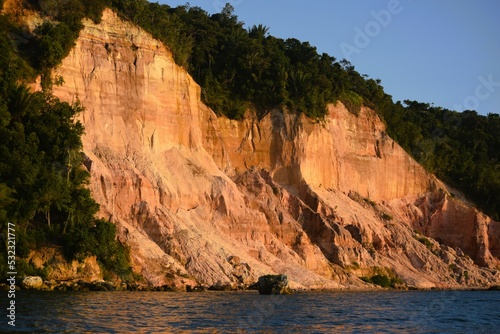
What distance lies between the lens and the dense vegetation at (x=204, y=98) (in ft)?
140

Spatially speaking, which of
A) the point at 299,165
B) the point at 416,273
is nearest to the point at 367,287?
the point at 416,273

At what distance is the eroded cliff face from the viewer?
4847 cm

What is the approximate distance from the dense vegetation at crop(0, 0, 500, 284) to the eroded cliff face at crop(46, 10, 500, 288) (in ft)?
5.12

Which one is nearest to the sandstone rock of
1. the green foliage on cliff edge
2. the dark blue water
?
the green foliage on cliff edge

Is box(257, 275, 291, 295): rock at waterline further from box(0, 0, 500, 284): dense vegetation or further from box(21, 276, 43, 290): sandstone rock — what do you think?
box(21, 276, 43, 290): sandstone rock

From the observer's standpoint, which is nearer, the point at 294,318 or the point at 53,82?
the point at 294,318

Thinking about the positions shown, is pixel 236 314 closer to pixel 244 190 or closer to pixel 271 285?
pixel 271 285

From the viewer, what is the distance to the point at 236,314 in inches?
1252

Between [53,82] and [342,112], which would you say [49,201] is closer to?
[53,82]

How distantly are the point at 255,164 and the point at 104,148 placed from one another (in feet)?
49.3

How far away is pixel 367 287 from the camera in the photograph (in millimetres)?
56031

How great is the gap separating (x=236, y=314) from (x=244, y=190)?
2703cm

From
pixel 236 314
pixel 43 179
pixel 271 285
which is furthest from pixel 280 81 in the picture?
pixel 236 314

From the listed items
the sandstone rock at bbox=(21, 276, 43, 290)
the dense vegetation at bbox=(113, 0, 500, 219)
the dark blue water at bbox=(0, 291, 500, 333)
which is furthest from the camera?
the dense vegetation at bbox=(113, 0, 500, 219)
